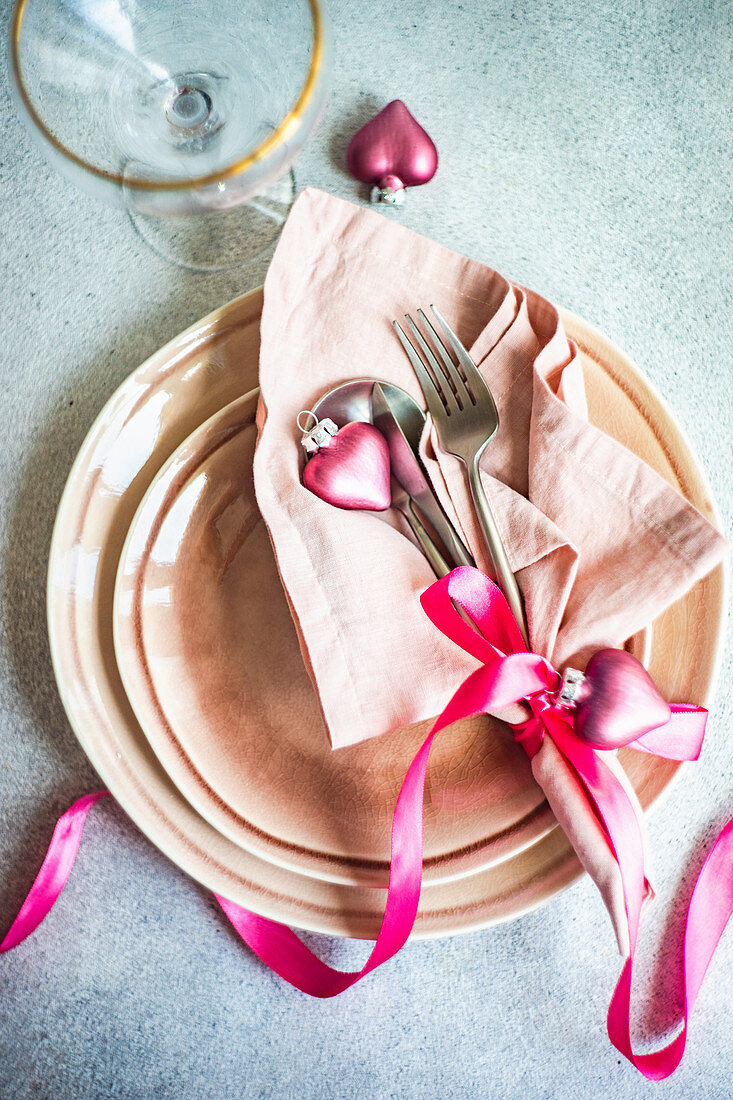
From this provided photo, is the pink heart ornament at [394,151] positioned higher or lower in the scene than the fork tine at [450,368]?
higher

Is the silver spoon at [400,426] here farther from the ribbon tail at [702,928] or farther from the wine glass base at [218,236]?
the ribbon tail at [702,928]

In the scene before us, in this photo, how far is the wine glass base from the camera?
471 mm

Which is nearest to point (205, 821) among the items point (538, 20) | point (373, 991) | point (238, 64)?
point (373, 991)

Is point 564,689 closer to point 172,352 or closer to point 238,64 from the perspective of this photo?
point 172,352

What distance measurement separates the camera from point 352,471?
1.19ft

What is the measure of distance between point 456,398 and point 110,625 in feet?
0.70

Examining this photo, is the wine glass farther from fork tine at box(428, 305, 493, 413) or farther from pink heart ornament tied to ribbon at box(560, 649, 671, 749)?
pink heart ornament tied to ribbon at box(560, 649, 671, 749)

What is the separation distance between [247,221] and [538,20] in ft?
0.77

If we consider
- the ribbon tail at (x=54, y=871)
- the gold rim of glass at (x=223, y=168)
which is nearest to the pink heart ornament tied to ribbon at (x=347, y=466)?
the gold rim of glass at (x=223, y=168)

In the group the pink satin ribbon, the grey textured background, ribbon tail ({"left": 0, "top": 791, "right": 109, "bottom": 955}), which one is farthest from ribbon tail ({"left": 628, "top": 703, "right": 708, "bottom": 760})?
ribbon tail ({"left": 0, "top": 791, "right": 109, "bottom": 955})

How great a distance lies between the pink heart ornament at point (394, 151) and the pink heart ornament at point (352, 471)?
184mm

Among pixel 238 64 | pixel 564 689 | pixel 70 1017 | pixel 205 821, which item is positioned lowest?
A: pixel 70 1017

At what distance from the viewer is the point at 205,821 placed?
39 centimetres

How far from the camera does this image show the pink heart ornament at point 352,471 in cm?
36
